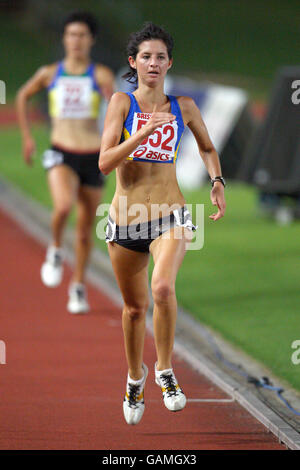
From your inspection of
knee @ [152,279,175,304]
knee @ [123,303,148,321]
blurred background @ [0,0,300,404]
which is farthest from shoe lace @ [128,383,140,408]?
blurred background @ [0,0,300,404]

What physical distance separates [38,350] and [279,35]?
4510cm

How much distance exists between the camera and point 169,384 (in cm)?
607

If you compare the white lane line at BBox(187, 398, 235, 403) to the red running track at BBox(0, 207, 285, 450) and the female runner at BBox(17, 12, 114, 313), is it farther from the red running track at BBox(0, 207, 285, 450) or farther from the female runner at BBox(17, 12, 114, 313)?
the female runner at BBox(17, 12, 114, 313)

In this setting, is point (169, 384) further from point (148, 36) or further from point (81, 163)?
point (81, 163)

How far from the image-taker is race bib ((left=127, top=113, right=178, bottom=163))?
19.5ft

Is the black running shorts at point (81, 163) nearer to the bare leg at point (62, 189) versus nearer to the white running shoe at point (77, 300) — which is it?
the bare leg at point (62, 189)

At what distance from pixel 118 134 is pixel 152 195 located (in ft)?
1.46

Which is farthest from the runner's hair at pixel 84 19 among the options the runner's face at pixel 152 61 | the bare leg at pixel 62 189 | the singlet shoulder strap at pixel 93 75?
the runner's face at pixel 152 61

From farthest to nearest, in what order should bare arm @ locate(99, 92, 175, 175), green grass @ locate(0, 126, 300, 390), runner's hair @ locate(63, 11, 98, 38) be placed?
runner's hair @ locate(63, 11, 98, 38) < green grass @ locate(0, 126, 300, 390) < bare arm @ locate(99, 92, 175, 175)

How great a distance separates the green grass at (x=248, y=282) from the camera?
915 centimetres

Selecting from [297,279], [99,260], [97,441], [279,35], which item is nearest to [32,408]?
[97,441]

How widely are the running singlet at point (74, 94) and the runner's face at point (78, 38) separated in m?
0.22

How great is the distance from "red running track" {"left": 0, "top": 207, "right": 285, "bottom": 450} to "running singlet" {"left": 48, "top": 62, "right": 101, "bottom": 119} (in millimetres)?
2041

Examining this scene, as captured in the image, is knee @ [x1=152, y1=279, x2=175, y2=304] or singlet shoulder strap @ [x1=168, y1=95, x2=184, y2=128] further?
singlet shoulder strap @ [x1=168, y1=95, x2=184, y2=128]
